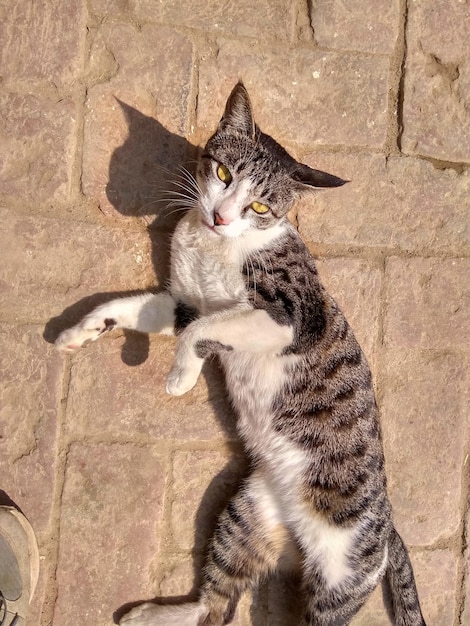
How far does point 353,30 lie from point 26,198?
71.5 inches

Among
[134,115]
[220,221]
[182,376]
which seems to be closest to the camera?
[220,221]

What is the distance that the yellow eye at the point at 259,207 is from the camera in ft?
7.54

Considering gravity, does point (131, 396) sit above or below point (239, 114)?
below

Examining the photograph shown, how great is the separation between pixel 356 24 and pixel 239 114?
1.09 meters

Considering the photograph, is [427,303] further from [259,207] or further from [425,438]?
[259,207]

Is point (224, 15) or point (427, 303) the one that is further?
point (427, 303)

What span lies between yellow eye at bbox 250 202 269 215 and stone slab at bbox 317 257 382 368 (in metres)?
0.64

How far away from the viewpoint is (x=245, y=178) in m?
2.28

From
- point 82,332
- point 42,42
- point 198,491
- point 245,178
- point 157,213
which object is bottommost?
point 198,491

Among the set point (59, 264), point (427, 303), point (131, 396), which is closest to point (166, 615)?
point (131, 396)

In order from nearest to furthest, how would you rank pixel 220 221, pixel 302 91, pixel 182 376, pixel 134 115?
pixel 220 221 → pixel 182 376 → pixel 134 115 → pixel 302 91

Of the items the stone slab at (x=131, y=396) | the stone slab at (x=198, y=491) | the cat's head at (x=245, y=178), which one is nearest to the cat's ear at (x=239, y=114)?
the cat's head at (x=245, y=178)

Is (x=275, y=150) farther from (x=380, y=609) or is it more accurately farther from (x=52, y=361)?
(x=380, y=609)

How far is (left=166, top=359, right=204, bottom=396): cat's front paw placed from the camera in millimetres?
2357
